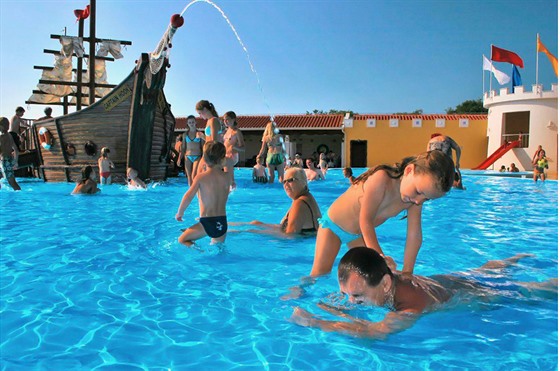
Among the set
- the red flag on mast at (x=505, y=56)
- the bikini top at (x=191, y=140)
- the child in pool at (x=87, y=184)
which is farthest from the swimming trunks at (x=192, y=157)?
the red flag on mast at (x=505, y=56)

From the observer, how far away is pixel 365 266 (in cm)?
254

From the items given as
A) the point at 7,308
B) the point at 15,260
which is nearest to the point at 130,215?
the point at 15,260

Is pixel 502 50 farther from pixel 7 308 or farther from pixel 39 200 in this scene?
pixel 7 308

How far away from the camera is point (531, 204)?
397 inches

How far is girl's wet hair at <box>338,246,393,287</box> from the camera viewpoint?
100 inches

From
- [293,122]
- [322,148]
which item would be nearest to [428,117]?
[322,148]

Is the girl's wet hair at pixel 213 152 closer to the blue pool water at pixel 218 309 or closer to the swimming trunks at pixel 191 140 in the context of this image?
the blue pool water at pixel 218 309

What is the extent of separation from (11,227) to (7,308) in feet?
12.8

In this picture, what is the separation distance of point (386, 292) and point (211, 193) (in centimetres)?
260

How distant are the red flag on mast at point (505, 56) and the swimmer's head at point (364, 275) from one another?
2933cm

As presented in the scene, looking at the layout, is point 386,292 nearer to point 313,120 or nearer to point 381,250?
point 381,250

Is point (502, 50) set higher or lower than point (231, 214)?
higher

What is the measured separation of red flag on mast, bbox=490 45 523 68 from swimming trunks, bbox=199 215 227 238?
91.5 feet

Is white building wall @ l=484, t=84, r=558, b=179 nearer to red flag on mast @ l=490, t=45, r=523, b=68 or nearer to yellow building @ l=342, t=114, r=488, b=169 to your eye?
red flag on mast @ l=490, t=45, r=523, b=68
